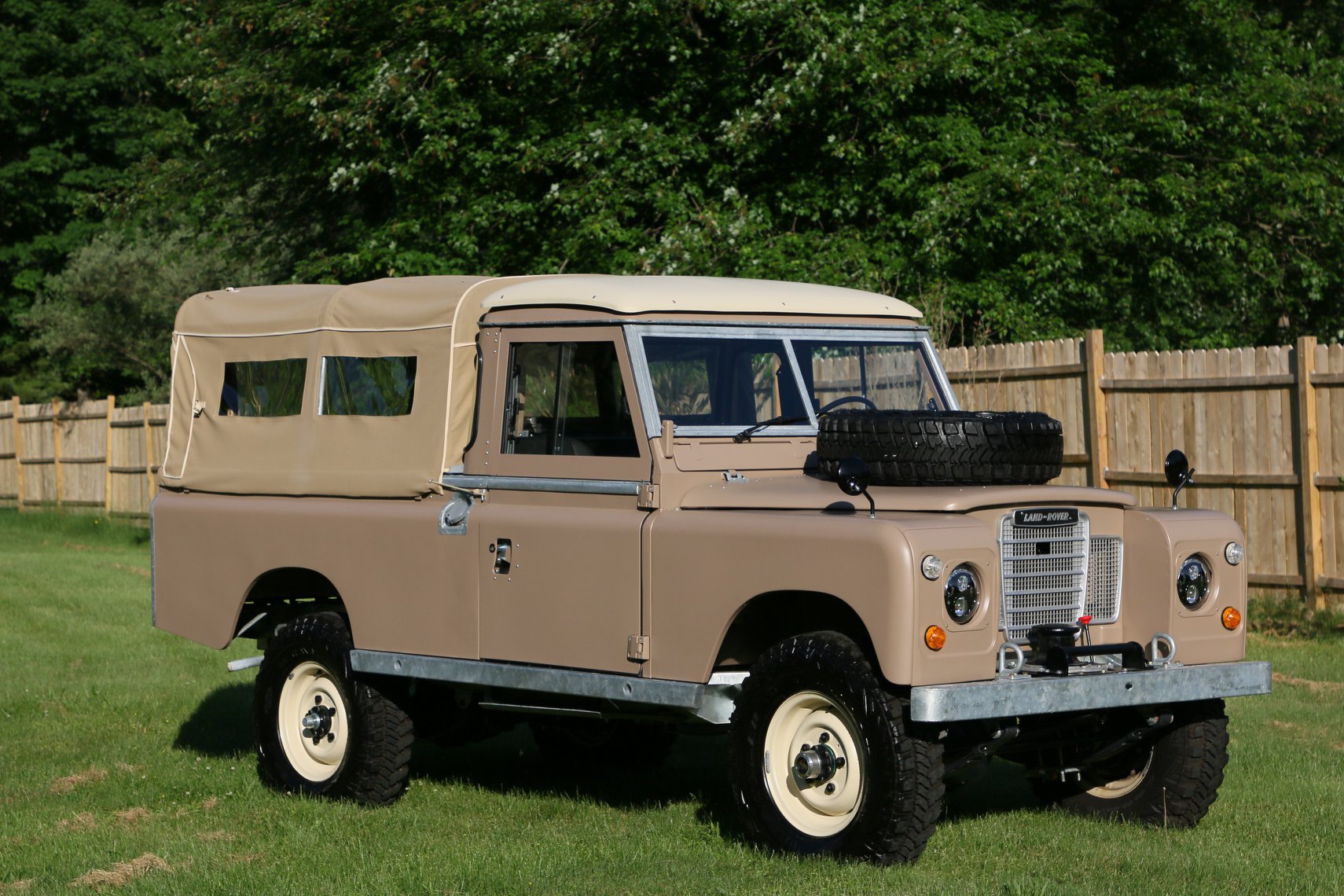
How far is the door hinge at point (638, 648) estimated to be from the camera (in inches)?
281

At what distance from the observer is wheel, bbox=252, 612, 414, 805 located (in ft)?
27.0

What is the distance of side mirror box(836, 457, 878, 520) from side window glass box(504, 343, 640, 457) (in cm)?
117

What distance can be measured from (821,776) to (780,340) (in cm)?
215

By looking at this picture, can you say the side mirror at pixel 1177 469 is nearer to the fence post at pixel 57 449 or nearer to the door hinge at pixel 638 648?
the door hinge at pixel 638 648

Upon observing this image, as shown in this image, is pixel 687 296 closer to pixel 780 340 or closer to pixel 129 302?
pixel 780 340

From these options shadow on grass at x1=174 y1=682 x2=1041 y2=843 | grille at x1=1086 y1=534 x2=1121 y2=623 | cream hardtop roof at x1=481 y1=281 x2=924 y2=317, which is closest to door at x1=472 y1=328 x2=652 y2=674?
cream hardtop roof at x1=481 y1=281 x2=924 y2=317

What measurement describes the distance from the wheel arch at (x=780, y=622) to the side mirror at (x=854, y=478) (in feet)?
1.45

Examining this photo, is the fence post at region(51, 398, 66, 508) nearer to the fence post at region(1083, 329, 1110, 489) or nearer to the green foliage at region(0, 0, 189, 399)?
the green foliage at region(0, 0, 189, 399)

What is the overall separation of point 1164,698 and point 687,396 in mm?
2360

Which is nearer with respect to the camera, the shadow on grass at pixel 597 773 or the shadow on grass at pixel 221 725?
the shadow on grass at pixel 597 773

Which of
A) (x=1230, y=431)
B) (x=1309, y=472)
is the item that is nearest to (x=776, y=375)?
(x=1309, y=472)

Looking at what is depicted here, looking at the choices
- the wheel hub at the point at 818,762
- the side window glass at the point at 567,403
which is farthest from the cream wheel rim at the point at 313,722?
the wheel hub at the point at 818,762

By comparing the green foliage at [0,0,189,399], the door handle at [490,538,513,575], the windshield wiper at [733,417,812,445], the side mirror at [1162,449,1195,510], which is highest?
the green foliage at [0,0,189,399]

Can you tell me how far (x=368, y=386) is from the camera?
336 inches
